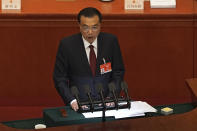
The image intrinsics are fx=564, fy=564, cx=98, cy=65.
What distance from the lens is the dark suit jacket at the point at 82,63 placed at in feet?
11.3

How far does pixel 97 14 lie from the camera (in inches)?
131

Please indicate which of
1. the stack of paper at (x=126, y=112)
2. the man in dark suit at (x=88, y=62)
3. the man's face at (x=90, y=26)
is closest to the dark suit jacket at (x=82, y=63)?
the man in dark suit at (x=88, y=62)

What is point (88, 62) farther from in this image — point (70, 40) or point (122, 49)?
Answer: point (122, 49)

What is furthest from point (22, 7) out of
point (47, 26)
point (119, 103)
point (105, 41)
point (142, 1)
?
point (119, 103)

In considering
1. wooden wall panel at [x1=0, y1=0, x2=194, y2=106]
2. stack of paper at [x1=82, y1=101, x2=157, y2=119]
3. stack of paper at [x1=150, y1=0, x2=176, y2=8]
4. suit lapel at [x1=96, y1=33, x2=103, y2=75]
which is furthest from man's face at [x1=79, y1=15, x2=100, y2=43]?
stack of paper at [x1=150, y1=0, x2=176, y2=8]

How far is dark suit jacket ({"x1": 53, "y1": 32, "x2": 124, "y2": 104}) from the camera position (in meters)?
3.45

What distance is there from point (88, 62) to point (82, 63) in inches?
1.5

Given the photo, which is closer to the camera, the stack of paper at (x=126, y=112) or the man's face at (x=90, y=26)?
the stack of paper at (x=126, y=112)

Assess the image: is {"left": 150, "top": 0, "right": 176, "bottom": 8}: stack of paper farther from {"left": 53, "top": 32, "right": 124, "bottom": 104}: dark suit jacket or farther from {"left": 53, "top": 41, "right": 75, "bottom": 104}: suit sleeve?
{"left": 53, "top": 41, "right": 75, "bottom": 104}: suit sleeve

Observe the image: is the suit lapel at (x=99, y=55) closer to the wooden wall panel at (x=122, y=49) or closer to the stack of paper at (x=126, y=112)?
the stack of paper at (x=126, y=112)

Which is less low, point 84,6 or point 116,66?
point 84,6

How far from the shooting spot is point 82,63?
3.48m

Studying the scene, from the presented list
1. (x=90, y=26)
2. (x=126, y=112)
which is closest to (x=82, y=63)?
(x=90, y=26)

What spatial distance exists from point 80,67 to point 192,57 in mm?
1325
